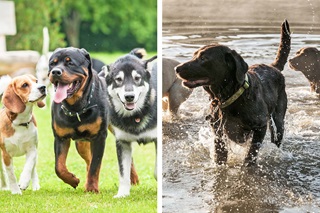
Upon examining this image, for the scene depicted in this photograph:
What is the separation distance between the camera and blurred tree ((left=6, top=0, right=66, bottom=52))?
39.0 ft

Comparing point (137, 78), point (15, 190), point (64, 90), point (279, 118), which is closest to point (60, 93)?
point (64, 90)

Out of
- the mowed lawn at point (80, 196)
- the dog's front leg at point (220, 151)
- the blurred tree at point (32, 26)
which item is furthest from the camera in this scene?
the blurred tree at point (32, 26)

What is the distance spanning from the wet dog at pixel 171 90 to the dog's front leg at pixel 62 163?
0.78 metres

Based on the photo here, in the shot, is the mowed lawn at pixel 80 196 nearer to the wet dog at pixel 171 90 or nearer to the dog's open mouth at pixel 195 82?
the wet dog at pixel 171 90

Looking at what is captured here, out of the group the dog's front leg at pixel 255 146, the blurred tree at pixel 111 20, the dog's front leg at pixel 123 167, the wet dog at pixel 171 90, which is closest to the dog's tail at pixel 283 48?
the dog's front leg at pixel 255 146

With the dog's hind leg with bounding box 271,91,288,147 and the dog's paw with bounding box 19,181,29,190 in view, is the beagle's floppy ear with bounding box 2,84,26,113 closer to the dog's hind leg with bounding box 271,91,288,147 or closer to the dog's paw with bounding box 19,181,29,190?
the dog's paw with bounding box 19,181,29,190

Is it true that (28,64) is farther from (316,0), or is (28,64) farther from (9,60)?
(316,0)

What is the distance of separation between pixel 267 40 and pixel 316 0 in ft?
1.29

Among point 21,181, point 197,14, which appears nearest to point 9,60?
point 21,181

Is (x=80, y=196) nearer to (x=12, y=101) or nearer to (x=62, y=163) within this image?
(x=62, y=163)

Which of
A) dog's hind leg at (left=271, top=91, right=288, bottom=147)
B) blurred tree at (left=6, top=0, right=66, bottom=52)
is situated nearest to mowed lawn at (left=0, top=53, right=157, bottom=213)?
dog's hind leg at (left=271, top=91, right=288, bottom=147)

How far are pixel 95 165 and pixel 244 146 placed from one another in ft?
3.49

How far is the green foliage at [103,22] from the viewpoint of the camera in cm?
1303

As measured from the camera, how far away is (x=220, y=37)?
4520mm
